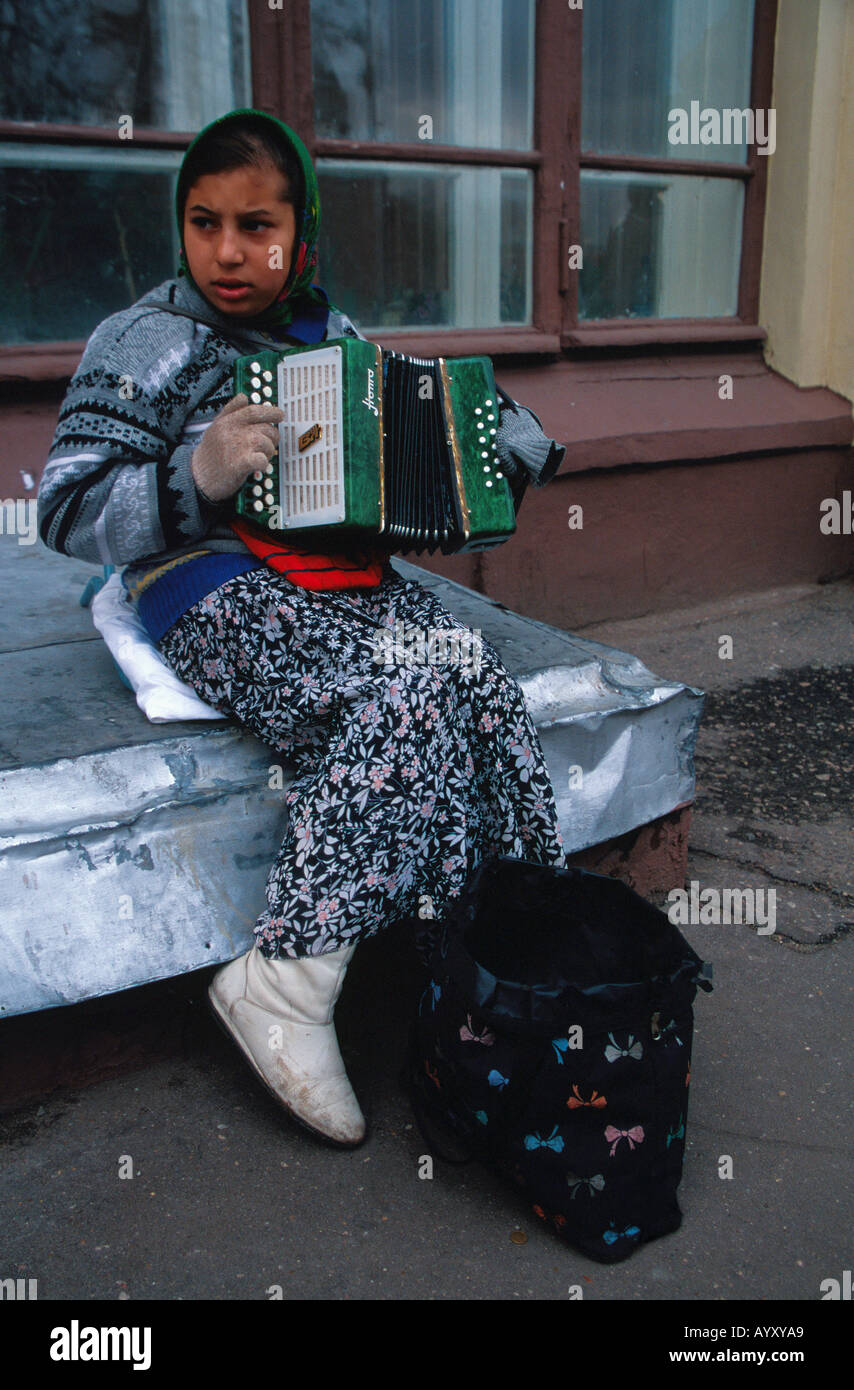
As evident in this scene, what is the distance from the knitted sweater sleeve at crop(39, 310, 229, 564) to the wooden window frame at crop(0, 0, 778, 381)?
4.87ft

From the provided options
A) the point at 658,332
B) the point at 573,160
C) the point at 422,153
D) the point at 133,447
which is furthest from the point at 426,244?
the point at 133,447

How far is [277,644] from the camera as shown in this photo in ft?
6.04

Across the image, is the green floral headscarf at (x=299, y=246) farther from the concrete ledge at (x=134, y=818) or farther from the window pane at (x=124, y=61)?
the window pane at (x=124, y=61)

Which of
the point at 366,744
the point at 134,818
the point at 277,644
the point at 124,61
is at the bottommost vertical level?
the point at 134,818

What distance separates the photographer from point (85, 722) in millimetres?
1930

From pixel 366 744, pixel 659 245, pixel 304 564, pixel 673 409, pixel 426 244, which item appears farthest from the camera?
pixel 659 245

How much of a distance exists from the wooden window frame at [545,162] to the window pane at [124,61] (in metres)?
0.05

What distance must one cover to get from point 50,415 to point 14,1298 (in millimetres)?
2469

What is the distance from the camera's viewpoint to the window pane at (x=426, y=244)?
3797 mm

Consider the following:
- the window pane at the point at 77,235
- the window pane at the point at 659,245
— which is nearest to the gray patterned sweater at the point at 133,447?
the window pane at the point at 77,235

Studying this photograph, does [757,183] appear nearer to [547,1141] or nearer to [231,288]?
[231,288]

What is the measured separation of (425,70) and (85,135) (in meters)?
1.23

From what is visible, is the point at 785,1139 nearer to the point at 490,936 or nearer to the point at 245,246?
the point at 490,936

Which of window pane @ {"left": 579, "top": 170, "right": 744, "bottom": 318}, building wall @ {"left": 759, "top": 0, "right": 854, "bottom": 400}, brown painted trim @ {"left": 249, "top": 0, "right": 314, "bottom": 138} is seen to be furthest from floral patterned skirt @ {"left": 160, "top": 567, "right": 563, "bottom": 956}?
building wall @ {"left": 759, "top": 0, "right": 854, "bottom": 400}
